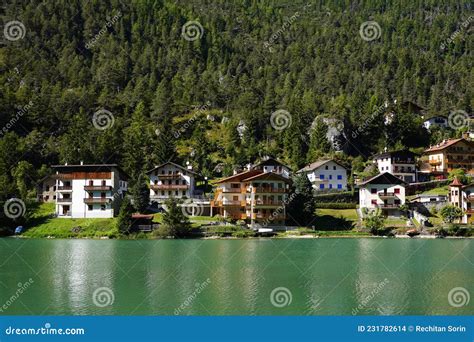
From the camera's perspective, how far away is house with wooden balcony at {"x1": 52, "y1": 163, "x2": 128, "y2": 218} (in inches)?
3115

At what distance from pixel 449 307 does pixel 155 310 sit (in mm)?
A: 12885

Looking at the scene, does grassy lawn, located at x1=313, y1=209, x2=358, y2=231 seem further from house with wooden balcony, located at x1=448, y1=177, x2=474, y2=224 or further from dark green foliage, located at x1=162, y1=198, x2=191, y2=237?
dark green foliage, located at x1=162, y1=198, x2=191, y2=237

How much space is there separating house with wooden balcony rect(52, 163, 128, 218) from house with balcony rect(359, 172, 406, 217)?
114 ft

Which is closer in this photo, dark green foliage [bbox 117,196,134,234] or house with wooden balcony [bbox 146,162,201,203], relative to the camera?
dark green foliage [bbox 117,196,134,234]

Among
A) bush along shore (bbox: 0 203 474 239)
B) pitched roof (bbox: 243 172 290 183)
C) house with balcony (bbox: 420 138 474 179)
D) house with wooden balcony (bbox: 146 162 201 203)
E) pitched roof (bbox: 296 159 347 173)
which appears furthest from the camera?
house with balcony (bbox: 420 138 474 179)

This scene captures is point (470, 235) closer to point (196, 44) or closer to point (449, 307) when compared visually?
point (449, 307)

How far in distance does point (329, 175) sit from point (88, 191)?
37.2m

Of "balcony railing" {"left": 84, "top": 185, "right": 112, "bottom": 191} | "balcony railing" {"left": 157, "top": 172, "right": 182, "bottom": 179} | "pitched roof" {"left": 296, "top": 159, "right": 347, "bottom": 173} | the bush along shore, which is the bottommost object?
the bush along shore

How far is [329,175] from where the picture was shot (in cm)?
9106

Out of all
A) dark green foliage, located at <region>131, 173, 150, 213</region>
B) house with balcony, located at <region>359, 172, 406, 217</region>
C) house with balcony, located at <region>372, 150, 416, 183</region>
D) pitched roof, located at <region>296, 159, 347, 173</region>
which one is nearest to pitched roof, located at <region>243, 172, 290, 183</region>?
house with balcony, located at <region>359, 172, 406, 217</region>

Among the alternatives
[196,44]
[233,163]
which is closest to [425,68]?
[196,44]

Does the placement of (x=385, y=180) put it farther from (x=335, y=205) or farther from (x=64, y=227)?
(x=64, y=227)

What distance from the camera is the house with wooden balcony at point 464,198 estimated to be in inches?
2889

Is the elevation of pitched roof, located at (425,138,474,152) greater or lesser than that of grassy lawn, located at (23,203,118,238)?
greater
